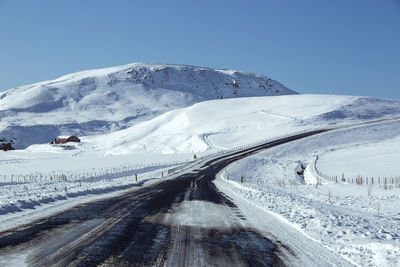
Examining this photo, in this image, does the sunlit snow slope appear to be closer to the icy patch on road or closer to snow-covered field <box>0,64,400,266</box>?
snow-covered field <box>0,64,400,266</box>

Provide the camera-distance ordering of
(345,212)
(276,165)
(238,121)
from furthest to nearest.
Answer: (238,121)
(276,165)
(345,212)

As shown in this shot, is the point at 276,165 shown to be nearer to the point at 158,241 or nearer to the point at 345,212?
the point at 345,212

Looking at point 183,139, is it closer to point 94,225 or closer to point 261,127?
point 261,127

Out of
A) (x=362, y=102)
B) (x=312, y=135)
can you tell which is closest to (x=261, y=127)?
(x=312, y=135)

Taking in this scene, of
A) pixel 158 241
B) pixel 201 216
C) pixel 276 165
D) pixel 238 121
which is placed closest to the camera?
pixel 158 241

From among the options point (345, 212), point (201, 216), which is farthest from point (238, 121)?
point (201, 216)

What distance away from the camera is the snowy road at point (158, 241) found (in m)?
6.36

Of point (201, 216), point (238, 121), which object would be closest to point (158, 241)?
point (201, 216)

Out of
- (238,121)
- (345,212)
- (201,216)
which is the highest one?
(238,121)

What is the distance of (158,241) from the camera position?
770cm

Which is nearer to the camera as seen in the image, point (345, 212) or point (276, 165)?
point (345, 212)

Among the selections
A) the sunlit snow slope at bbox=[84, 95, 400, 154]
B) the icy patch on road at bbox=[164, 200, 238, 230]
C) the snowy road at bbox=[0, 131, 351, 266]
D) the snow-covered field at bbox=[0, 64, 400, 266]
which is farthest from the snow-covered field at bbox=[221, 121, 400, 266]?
the sunlit snow slope at bbox=[84, 95, 400, 154]

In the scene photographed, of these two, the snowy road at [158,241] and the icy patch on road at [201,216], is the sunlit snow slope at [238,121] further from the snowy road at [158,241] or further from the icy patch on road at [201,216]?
the snowy road at [158,241]

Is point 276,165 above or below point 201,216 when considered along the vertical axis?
above
